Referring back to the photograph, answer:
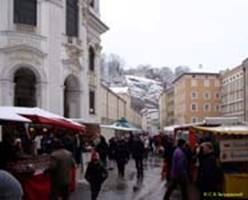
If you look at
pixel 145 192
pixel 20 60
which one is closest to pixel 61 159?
pixel 145 192

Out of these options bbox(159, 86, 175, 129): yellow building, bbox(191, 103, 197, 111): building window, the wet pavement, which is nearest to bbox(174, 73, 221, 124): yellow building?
bbox(191, 103, 197, 111): building window

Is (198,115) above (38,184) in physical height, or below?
above

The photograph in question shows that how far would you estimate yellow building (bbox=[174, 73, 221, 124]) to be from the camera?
13975 cm

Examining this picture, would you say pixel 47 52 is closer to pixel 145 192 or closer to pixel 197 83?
pixel 145 192

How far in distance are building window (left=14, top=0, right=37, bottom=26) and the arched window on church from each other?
3.04 m

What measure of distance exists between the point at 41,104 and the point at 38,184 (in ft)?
82.8

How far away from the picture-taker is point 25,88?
41.8m

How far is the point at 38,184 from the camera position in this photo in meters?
15.0

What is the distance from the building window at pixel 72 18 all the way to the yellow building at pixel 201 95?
96.6 m

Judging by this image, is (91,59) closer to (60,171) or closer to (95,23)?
(95,23)

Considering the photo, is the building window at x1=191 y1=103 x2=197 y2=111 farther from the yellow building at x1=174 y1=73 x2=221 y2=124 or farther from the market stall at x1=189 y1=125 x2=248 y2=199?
the market stall at x1=189 y1=125 x2=248 y2=199

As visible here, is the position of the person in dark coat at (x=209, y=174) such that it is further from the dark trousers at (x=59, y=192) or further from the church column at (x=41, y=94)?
the church column at (x=41, y=94)

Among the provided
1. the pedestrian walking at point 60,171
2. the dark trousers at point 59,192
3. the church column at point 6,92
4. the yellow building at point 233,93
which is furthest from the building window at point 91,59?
the yellow building at point 233,93

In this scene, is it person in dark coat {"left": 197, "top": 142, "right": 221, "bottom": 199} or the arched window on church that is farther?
the arched window on church
